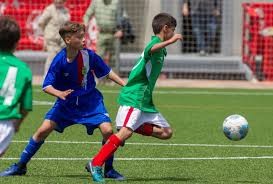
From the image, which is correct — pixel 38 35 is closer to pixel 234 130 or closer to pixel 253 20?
pixel 253 20

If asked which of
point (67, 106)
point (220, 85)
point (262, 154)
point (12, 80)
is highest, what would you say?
point (12, 80)

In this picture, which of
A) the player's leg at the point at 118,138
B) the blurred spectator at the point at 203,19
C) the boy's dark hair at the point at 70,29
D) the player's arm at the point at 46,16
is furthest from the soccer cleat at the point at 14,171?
the blurred spectator at the point at 203,19

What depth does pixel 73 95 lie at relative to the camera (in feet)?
32.7

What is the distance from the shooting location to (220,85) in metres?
22.8

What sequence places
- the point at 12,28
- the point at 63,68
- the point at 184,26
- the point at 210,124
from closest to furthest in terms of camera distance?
the point at 12,28
the point at 63,68
the point at 210,124
the point at 184,26

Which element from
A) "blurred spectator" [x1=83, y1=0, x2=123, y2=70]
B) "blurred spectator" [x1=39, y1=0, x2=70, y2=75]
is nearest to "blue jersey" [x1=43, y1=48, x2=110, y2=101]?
"blurred spectator" [x1=39, y1=0, x2=70, y2=75]

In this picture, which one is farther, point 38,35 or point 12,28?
point 38,35

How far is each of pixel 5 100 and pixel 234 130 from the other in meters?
3.24

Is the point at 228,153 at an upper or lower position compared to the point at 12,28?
lower

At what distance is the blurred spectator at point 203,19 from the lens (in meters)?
24.8

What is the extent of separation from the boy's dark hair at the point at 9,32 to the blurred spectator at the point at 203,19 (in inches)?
662

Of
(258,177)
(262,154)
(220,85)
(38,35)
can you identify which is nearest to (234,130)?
(258,177)

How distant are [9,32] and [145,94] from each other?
7.90ft

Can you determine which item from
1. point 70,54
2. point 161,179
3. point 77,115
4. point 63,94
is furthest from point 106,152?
point 70,54
